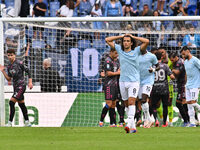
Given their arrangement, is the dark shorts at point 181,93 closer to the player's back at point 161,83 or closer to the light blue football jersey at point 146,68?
the player's back at point 161,83

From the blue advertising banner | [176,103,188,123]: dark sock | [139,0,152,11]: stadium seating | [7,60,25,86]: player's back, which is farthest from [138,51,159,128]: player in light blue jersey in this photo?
[139,0,152,11]: stadium seating

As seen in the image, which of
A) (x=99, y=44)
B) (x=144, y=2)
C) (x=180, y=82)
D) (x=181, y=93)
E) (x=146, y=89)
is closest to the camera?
(x=146, y=89)

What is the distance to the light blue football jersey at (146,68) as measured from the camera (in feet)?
43.9

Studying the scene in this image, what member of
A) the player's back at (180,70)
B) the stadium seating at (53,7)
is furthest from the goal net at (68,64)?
the stadium seating at (53,7)

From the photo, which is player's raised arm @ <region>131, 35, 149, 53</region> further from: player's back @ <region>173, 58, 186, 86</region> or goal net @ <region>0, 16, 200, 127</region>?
goal net @ <region>0, 16, 200, 127</region>

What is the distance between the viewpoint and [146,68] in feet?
44.5

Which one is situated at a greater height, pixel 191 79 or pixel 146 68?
pixel 146 68

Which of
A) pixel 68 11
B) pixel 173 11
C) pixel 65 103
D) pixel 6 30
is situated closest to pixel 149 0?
pixel 173 11

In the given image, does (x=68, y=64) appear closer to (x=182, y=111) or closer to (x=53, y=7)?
(x=182, y=111)

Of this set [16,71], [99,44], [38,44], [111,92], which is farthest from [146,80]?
[38,44]

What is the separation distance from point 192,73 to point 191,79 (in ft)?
0.60

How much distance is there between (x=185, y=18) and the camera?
50.2ft

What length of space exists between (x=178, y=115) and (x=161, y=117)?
1.40 metres

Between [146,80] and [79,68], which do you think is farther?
[79,68]
